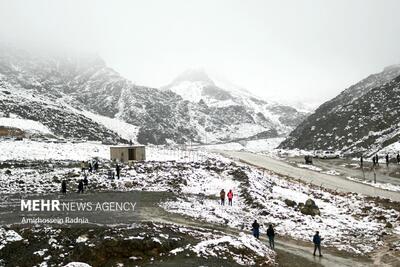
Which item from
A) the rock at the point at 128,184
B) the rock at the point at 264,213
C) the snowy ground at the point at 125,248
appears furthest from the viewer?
the rock at the point at 128,184

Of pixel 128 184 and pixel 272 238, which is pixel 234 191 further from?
pixel 272 238

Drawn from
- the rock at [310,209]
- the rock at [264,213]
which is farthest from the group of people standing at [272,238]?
the rock at [310,209]

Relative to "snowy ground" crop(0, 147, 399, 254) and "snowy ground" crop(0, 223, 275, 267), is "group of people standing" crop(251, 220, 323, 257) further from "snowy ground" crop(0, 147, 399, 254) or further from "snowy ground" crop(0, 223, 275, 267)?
"snowy ground" crop(0, 147, 399, 254)

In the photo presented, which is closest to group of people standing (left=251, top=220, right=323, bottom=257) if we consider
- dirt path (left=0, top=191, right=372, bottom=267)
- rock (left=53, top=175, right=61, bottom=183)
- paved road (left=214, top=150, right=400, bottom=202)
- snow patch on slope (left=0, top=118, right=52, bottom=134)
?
dirt path (left=0, top=191, right=372, bottom=267)

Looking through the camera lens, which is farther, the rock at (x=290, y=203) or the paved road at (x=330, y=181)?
the paved road at (x=330, y=181)

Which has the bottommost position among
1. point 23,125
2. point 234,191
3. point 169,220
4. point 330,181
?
point 330,181

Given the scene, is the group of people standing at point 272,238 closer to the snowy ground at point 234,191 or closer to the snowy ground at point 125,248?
the snowy ground at point 125,248

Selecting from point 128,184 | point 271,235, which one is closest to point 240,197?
point 128,184

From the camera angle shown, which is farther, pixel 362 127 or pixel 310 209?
pixel 362 127

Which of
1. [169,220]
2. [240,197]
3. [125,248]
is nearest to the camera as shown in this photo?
[125,248]

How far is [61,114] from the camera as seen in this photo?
13238 cm

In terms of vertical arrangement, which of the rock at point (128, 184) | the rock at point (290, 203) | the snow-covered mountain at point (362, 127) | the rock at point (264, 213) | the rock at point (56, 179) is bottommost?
the rock at point (264, 213)

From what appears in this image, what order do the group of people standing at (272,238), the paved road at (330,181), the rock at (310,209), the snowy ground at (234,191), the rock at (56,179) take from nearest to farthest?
the group of people standing at (272,238) → the snowy ground at (234,191) → the rock at (310,209) → the rock at (56,179) → the paved road at (330,181)

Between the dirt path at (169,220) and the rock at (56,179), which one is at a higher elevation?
the rock at (56,179)
